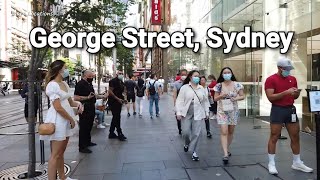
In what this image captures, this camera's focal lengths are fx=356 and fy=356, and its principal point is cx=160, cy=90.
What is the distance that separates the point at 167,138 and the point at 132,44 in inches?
109

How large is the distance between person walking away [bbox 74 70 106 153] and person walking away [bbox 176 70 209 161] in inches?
79.9

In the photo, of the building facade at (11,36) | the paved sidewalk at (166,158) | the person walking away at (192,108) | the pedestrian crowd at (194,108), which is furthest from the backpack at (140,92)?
the building facade at (11,36)

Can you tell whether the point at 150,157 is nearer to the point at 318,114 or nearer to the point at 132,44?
the point at 318,114

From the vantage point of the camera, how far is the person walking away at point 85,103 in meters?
7.46

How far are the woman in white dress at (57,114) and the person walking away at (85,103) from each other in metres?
2.57

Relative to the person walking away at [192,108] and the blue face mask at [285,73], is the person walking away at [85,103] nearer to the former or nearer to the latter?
the person walking away at [192,108]

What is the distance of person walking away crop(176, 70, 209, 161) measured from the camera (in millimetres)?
6633

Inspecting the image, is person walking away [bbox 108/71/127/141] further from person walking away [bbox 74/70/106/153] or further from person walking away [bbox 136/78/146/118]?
person walking away [bbox 136/78/146/118]

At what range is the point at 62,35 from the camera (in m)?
6.89

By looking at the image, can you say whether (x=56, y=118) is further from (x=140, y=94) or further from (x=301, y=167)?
(x=140, y=94)

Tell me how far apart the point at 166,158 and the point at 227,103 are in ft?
5.03

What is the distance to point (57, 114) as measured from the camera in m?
4.63

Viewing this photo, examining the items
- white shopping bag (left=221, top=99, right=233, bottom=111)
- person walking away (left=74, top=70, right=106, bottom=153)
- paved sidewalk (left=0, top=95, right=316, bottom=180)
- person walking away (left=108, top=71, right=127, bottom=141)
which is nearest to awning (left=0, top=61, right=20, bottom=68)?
paved sidewalk (left=0, top=95, right=316, bottom=180)

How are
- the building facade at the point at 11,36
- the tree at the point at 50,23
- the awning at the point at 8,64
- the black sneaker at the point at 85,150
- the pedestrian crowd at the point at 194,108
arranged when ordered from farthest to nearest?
the building facade at the point at 11,36 < the awning at the point at 8,64 < the black sneaker at the point at 85,150 < the tree at the point at 50,23 < the pedestrian crowd at the point at 194,108
